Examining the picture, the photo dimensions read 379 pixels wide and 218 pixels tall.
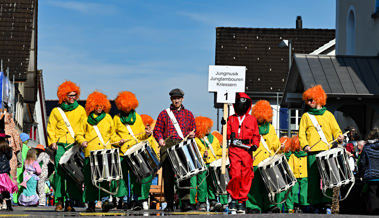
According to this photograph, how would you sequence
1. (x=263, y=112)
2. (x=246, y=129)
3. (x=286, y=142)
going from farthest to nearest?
(x=286, y=142) < (x=263, y=112) < (x=246, y=129)

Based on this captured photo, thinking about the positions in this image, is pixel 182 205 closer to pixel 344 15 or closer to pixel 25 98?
pixel 344 15

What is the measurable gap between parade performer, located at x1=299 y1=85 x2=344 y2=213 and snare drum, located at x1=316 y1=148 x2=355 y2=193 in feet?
1.24

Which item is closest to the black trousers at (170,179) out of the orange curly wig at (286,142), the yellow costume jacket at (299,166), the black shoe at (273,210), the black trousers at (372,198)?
the black shoe at (273,210)

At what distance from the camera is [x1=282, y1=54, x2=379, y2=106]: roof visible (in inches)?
1129

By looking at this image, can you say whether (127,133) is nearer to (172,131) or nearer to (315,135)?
(172,131)

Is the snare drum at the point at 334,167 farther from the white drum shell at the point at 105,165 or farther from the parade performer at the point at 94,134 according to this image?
the parade performer at the point at 94,134

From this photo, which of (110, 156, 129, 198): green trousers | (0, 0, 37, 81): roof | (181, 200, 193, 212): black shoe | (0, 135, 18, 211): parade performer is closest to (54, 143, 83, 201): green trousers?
(110, 156, 129, 198): green trousers

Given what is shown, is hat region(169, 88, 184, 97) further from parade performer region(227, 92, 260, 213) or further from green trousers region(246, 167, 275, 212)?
green trousers region(246, 167, 275, 212)

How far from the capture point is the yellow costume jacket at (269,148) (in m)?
17.6

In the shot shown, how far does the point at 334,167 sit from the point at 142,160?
3.15 meters

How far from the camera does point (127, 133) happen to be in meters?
17.4

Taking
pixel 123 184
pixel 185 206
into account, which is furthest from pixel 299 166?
pixel 185 206

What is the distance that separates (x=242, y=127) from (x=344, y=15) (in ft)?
74.9

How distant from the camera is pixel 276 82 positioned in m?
68.8
